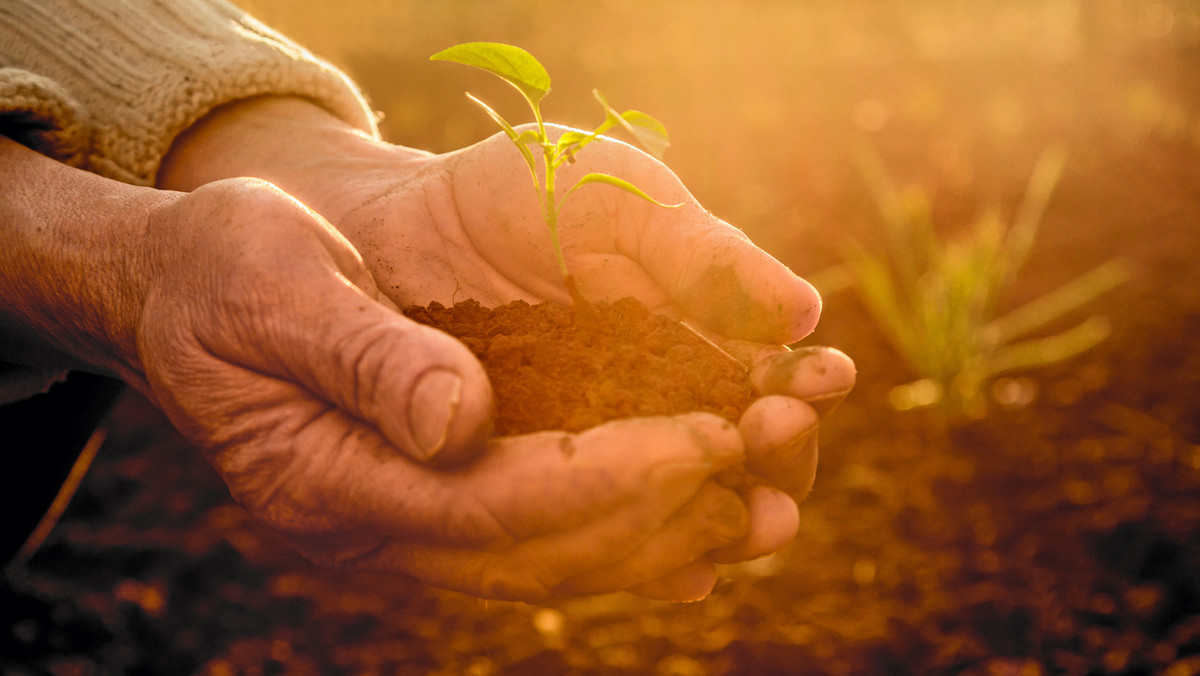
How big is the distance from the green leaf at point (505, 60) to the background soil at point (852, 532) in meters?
1.33

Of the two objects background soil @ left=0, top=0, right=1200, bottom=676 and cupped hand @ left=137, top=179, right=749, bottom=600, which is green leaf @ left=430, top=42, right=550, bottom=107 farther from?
background soil @ left=0, top=0, right=1200, bottom=676

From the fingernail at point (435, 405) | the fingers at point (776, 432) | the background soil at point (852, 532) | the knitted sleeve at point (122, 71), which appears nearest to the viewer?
the fingernail at point (435, 405)

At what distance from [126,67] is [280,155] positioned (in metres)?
0.26

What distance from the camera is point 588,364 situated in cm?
97

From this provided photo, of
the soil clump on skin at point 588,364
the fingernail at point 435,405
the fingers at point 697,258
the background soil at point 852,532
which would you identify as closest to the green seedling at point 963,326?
the background soil at point 852,532

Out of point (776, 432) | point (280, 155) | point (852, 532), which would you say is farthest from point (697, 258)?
point (852, 532)

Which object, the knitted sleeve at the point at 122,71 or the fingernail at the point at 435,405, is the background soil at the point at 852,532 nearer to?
the knitted sleeve at the point at 122,71

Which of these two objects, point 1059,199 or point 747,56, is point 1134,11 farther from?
point 747,56

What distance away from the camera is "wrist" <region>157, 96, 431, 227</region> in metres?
1.30

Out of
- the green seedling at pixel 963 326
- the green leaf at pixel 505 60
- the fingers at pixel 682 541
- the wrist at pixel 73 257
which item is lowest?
the wrist at pixel 73 257

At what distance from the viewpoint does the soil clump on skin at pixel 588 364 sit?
90 cm

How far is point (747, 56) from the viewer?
15.2ft

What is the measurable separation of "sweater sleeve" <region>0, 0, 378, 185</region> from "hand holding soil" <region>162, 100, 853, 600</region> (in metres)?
0.10

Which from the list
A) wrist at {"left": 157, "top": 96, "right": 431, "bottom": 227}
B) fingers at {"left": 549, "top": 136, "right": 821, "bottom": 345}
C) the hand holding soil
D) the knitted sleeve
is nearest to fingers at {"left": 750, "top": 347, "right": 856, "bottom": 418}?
the hand holding soil
